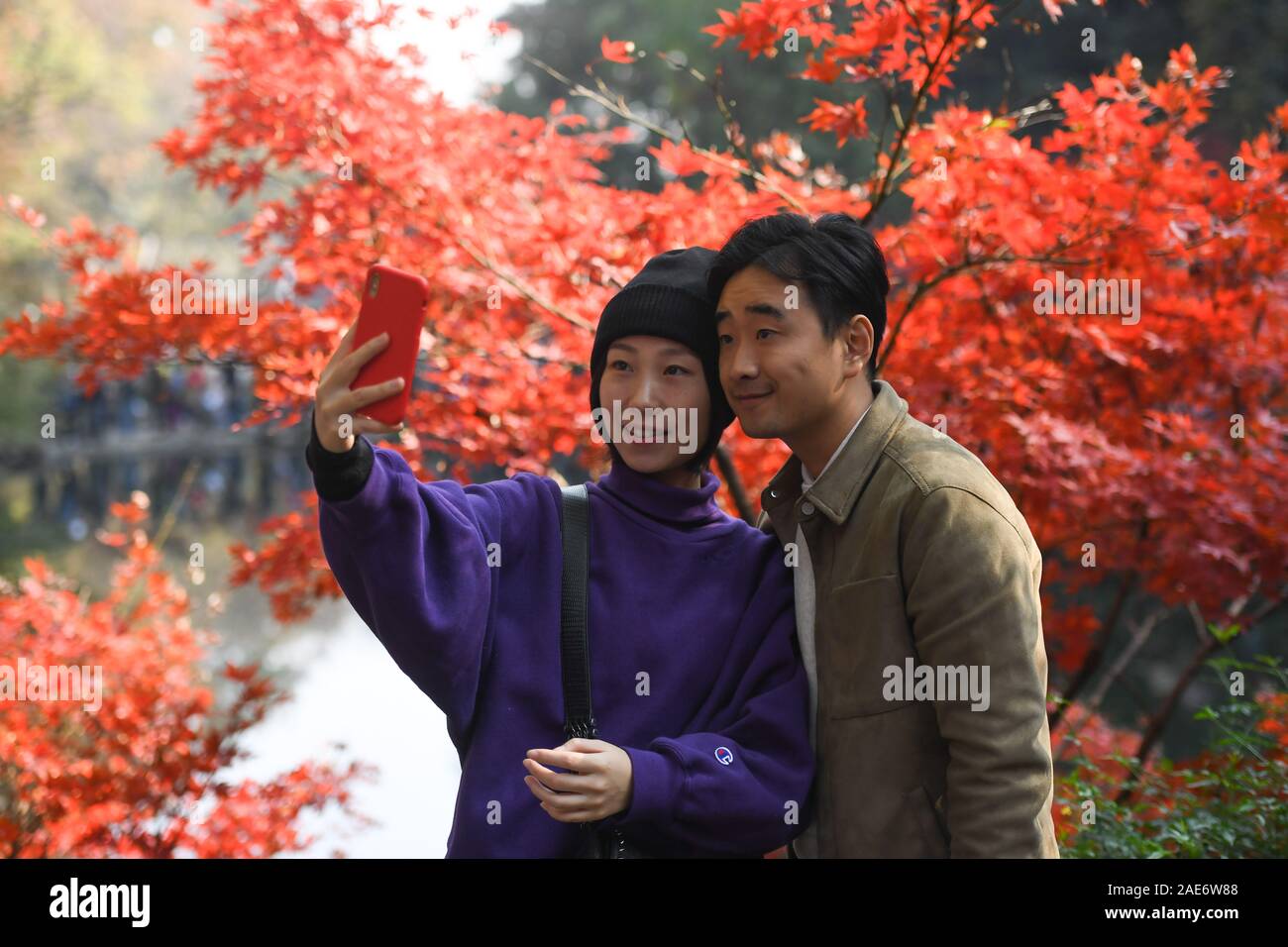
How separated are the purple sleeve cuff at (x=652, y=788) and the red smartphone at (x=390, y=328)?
655 mm

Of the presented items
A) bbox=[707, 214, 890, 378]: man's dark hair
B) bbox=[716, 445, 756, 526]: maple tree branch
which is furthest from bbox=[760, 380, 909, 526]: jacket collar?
bbox=[716, 445, 756, 526]: maple tree branch

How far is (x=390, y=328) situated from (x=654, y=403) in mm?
560

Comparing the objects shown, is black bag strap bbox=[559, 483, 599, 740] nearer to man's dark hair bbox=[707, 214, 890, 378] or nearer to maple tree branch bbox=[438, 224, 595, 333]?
man's dark hair bbox=[707, 214, 890, 378]

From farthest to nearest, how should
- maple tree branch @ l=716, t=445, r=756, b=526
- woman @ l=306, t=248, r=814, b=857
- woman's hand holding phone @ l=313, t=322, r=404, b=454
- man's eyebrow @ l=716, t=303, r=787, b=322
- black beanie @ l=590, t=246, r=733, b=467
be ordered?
1. maple tree branch @ l=716, t=445, r=756, b=526
2. black beanie @ l=590, t=246, r=733, b=467
3. man's eyebrow @ l=716, t=303, r=787, b=322
4. woman @ l=306, t=248, r=814, b=857
5. woman's hand holding phone @ l=313, t=322, r=404, b=454

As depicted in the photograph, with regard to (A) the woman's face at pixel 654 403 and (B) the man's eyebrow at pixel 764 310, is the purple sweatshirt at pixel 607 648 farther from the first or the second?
(B) the man's eyebrow at pixel 764 310

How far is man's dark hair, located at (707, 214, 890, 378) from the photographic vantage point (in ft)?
6.56

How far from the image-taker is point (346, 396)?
164 cm

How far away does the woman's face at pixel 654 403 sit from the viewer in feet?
6.76

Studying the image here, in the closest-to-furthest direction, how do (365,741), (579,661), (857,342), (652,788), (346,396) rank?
1. (346,396)
2. (652,788)
3. (579,661)
4. (857,342)
5. (365,741)

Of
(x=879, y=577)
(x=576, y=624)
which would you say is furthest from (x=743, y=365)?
(x=576, y=624)

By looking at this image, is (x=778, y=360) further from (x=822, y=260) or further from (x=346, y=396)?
(x=346, y=396)

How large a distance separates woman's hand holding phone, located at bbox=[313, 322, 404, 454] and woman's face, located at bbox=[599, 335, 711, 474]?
522mm
